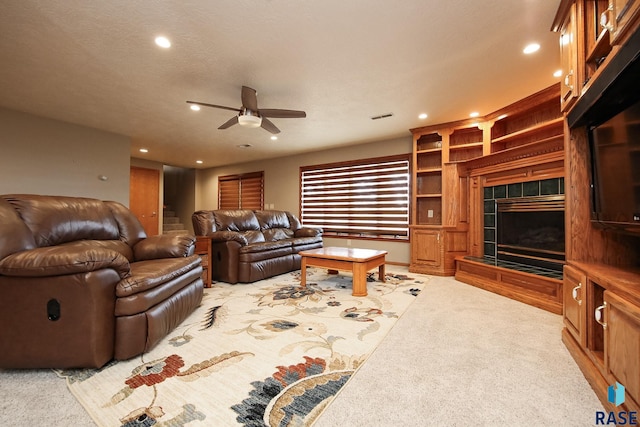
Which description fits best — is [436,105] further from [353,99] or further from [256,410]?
[256,410]

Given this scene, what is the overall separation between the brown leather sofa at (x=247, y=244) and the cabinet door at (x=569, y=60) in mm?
3610

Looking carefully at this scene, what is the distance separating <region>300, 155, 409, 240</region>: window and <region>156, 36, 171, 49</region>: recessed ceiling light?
4.17 m

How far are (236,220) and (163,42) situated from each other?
2688 millimetres

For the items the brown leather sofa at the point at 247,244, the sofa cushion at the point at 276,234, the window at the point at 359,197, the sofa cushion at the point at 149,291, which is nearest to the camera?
the sofa cushion at the point at 149,291

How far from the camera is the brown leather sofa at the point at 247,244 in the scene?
3.77 metres

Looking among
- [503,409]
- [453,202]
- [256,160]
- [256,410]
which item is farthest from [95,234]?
[256,160]

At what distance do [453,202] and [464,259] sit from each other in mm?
998

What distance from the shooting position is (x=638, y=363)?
1.12m

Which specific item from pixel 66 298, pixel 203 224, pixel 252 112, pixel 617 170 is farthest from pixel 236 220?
pixel 617 170

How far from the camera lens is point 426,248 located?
4.58 m

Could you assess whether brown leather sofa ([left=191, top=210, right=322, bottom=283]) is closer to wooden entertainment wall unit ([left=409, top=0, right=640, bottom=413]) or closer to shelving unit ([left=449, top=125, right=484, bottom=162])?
wooden entertainment wall unit ([left=409, top=0, right=640, bottom=413])

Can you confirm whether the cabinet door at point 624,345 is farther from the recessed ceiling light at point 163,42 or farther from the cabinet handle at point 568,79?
the recessed ceiling light at point 163,42

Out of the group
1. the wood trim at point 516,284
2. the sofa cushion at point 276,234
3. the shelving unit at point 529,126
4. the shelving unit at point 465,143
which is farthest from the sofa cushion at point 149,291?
the shelving unit at point 465,143

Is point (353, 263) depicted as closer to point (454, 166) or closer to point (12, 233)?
point (454, 166)
